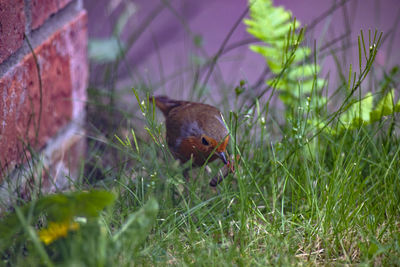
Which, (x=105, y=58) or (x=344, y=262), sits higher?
(x=105, y=58)

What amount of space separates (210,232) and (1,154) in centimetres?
81

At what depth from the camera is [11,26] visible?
1.83 m

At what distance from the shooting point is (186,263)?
4.78ft

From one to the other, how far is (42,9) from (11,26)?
368mm

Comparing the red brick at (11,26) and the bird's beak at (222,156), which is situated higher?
the red brick at (11,26)

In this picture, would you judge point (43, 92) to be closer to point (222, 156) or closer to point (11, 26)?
point (11, 26)

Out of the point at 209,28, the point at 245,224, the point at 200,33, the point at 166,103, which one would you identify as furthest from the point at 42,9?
the point at 209,28

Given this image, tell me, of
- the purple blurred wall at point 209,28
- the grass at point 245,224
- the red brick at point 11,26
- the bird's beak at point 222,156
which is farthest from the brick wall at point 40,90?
the purple blurred wall at point 209,28

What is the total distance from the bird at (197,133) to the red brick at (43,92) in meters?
0.52

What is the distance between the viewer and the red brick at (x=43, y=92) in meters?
1.87

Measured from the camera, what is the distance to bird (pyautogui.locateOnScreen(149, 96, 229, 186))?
2.11 m

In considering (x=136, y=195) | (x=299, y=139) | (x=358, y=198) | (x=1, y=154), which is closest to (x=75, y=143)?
(x=1, y=154)

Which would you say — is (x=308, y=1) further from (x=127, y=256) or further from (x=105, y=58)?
(x=127, y=256)

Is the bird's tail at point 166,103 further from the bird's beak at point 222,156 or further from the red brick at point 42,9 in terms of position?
the red brick at point 42,9
